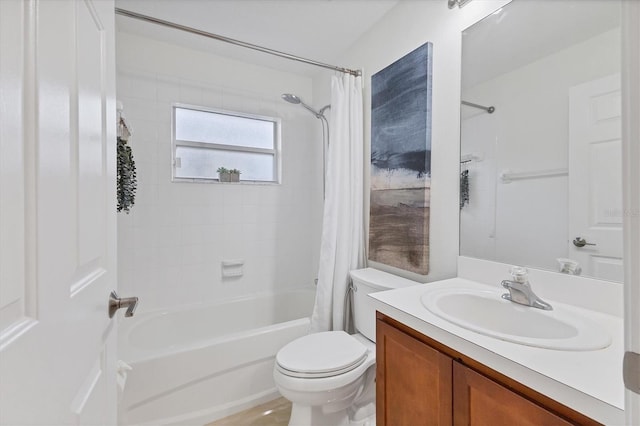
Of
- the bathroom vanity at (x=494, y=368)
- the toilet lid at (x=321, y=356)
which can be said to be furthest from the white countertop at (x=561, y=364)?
the toilet lid at (x=321, y=356)

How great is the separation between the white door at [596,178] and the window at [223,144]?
2.06 m

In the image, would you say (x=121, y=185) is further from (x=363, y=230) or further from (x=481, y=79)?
(x=481, y=79)

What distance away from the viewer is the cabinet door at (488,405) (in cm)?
59

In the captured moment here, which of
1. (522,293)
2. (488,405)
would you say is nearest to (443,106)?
(522,293)

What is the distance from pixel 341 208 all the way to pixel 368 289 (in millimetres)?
563

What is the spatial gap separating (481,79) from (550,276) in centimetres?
89

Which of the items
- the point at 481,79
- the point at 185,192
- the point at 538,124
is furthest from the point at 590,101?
the point at 185,192

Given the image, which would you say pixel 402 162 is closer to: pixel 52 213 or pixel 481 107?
pixel 481 107

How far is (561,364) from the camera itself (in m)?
0.60

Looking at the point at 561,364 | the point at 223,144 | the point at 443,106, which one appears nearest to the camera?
the point at 561,364

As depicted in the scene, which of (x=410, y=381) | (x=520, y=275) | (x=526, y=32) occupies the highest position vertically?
(x=526, y=32)

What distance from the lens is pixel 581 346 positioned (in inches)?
25.7

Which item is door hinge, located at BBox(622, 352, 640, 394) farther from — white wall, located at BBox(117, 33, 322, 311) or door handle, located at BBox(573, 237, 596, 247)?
white wall, located at BBox(117, 33, 322, 311)

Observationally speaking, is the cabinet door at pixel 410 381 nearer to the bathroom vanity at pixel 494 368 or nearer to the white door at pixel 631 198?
the bathroom vanity at pixel 494 368
